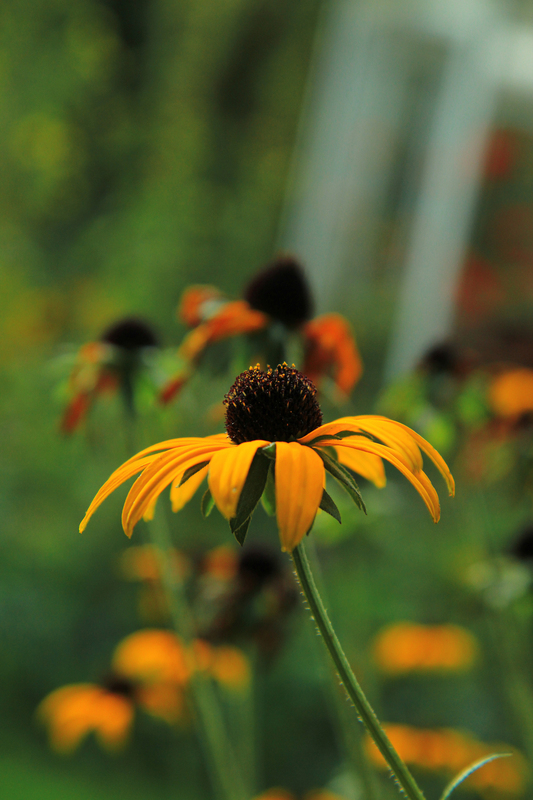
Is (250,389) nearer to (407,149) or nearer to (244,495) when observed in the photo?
(244,495)

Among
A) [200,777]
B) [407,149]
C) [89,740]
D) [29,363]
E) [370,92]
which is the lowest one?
[89,740]

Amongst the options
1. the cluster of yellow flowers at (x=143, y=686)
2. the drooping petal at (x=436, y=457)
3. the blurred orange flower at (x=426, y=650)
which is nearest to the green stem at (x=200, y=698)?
the cluster of yellow flowers at (x=143, y=686)

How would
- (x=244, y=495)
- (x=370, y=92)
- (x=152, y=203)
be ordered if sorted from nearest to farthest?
(x=244, y=495), (x=370, y=92), (x=152, y=203)

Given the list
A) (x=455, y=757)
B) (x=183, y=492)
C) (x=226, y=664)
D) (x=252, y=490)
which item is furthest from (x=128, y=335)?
(x=455, y=757)

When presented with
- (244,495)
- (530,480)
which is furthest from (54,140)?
(244,495)

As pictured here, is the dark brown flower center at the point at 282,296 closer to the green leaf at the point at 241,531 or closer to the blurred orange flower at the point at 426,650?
the green leaf at the point at 241,531

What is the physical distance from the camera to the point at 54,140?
3697 millimetres

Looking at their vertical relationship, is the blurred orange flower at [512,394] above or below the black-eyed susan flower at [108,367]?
above

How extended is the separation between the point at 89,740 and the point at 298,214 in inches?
129

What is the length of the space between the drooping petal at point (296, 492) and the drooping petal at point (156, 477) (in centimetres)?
7

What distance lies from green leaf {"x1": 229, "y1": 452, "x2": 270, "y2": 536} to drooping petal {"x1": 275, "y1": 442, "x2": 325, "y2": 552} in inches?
1.2

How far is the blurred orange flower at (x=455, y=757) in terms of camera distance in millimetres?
1266

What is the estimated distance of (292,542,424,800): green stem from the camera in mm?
395

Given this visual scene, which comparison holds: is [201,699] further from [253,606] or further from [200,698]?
[253,606]
